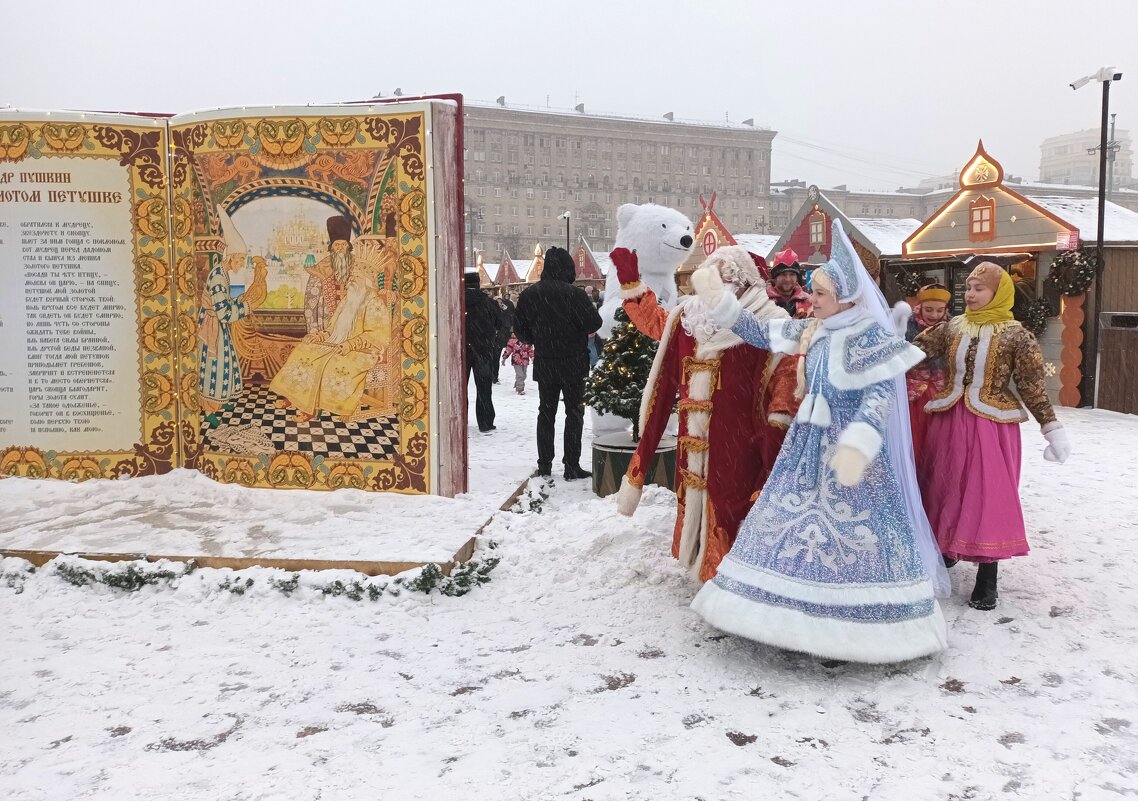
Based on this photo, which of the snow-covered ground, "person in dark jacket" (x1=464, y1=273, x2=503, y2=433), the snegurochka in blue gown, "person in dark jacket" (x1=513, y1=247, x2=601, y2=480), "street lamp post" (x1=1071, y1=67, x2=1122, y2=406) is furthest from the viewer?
"street lamp post" (x1=1071, y1=67, x2=1122, y2=406)

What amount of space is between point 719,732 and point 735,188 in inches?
3291

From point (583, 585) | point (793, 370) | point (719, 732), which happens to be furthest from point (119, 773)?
point (793, 370)

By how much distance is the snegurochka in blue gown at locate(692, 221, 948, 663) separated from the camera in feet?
11.0

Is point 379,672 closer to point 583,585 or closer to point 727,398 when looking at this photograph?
point 583,585

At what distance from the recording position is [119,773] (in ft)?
9.16

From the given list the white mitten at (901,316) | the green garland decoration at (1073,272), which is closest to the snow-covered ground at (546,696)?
the white mitten at (901,316)

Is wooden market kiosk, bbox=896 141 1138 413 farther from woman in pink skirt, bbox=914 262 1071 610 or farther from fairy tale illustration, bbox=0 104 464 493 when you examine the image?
fairy tale illustration, bbox=0 104 464 493

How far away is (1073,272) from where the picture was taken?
1141cm

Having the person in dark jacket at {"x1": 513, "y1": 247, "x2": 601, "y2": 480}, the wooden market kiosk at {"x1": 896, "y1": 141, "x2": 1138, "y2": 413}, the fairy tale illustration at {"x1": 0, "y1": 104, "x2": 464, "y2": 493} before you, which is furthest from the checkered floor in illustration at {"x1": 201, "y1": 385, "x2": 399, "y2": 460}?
the wooden market kiosk at {"x1": 896, "y1": 141, "x2": 1138, "y2": 413}

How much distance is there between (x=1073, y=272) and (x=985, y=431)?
29.2 feet

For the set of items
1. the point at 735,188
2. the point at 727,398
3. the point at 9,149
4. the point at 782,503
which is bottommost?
the point at 782,503

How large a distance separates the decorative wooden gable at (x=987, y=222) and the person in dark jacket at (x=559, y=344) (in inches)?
310

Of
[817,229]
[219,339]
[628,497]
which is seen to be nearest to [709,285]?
[628,497]

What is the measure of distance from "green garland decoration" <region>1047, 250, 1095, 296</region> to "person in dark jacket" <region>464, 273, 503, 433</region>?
8.01 m
